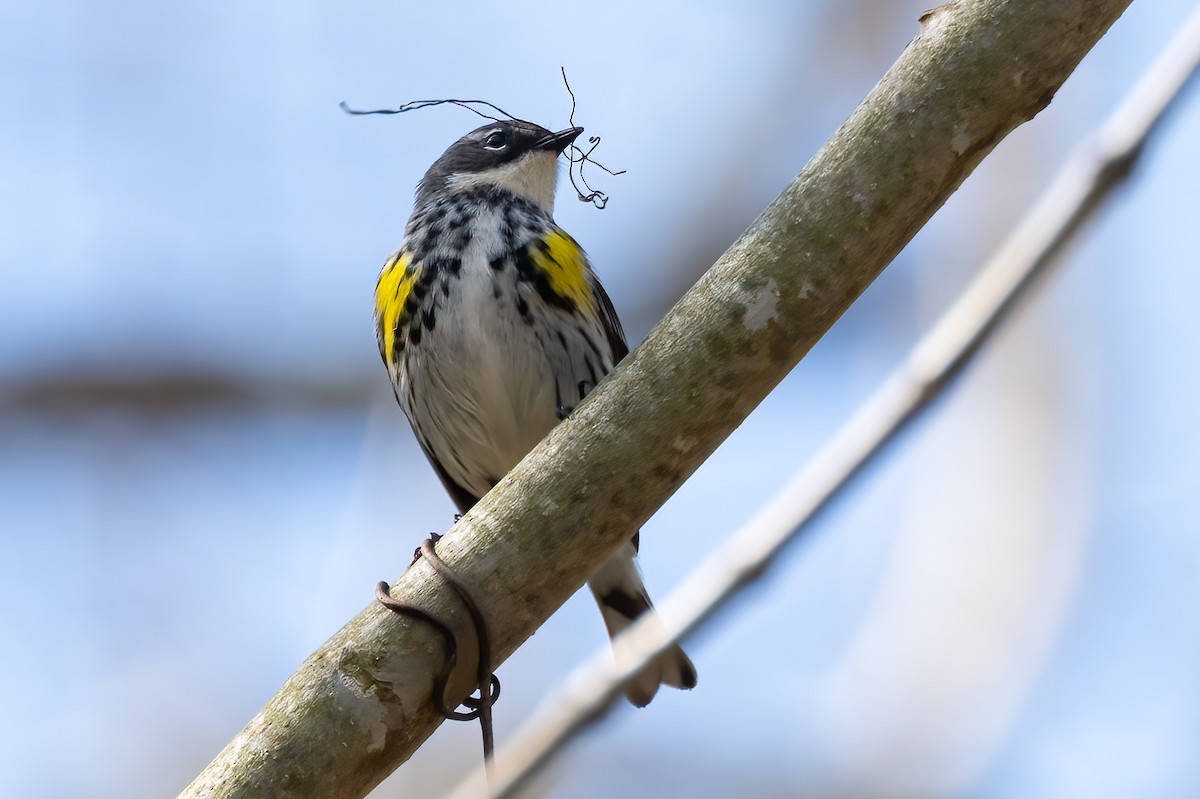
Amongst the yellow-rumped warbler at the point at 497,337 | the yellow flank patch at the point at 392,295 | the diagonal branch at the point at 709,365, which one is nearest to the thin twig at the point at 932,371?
the diagonal branch at the point at 709,365

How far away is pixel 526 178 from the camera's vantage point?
4836mm

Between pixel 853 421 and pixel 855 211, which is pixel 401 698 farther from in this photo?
pixel 855 211

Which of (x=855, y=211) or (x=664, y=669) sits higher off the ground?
(x=855, y=211)

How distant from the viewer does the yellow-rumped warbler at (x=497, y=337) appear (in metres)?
4.14

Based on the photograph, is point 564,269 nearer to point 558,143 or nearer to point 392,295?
point 392,295

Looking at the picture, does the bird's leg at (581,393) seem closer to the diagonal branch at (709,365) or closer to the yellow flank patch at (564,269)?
the yellow flank patch at (564,269)

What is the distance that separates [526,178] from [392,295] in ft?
2.55

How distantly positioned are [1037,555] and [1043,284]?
3.88m

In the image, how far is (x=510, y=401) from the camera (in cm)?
429

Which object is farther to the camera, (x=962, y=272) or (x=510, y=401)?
(x=962, y=272)

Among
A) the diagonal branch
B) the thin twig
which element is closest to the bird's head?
the diagonal branch

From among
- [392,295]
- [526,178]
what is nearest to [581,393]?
[392,295]

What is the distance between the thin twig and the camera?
194 cm

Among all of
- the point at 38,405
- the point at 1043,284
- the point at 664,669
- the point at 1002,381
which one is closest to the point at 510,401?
the point at 664,669
